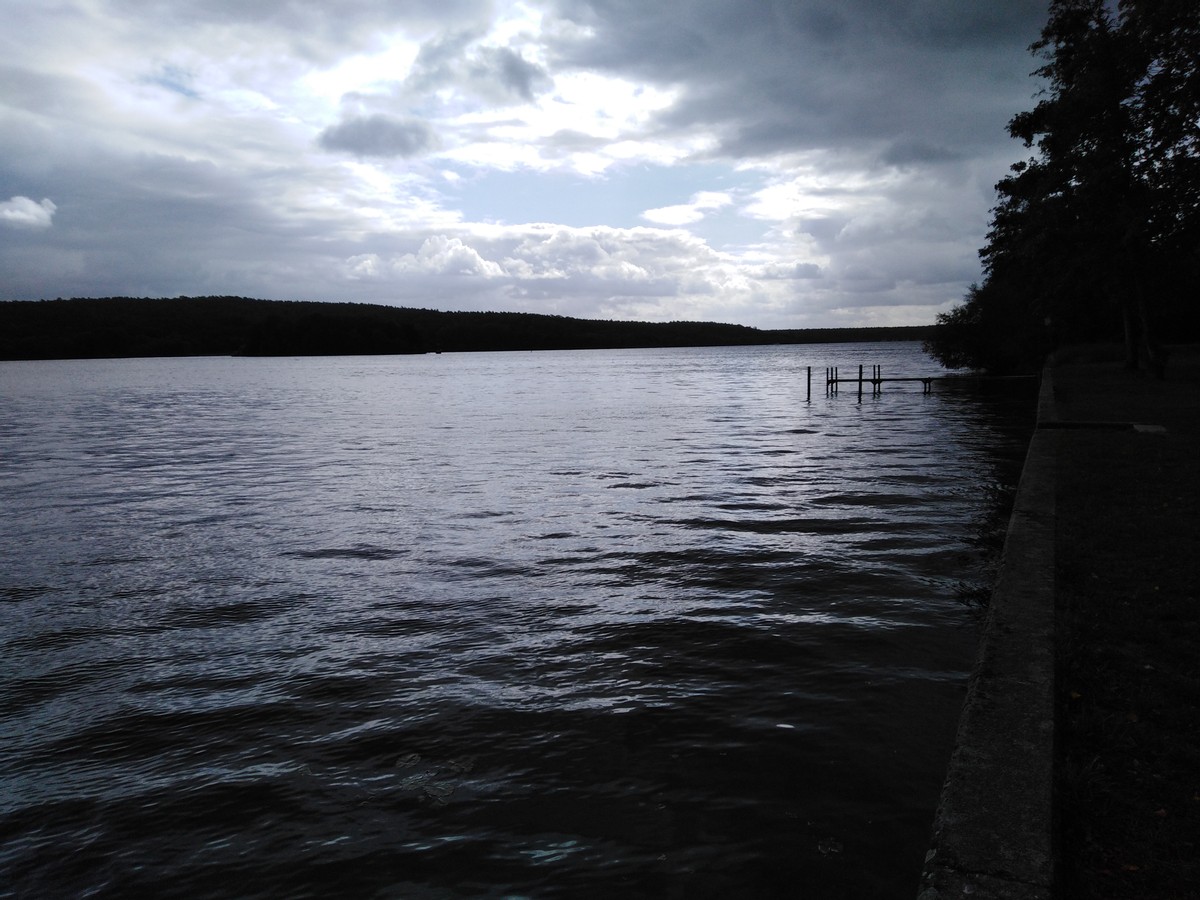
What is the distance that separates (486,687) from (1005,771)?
339 centimetres

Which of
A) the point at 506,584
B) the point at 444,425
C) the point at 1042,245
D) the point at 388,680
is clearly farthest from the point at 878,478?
the point at 1042,245

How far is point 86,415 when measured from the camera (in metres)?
34.5

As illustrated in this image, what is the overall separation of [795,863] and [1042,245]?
106 feet

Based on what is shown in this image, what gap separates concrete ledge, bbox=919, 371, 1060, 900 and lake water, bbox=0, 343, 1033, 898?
1.52 ft

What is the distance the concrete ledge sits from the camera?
9.49 ft

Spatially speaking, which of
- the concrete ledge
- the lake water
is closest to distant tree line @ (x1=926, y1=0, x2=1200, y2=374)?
the lake water

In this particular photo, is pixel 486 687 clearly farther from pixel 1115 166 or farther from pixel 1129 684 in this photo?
pixel 1115 166

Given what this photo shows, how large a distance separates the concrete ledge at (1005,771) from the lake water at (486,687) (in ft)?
Result: 1.52

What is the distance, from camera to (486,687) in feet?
18.9

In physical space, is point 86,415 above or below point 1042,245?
below

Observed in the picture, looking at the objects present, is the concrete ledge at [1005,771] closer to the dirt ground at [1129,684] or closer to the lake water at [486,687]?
the dirt ground at [1129,684]

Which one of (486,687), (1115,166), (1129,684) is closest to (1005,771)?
(1129,684)

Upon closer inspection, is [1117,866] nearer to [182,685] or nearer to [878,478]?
[182,685]

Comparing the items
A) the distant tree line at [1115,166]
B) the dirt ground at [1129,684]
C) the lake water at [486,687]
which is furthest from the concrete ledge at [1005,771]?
the distant tree line at [1115,166]
